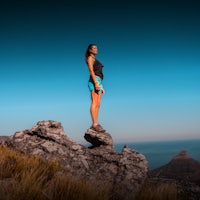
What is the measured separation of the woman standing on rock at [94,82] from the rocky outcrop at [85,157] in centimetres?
94

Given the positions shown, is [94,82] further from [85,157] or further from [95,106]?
[85,157]

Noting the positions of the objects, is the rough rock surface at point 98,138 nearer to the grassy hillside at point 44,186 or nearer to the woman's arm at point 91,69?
the woman's arm at point 91,69

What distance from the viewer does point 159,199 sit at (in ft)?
20.8

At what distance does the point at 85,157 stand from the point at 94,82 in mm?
2599

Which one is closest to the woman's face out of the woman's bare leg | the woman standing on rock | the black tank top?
the woman standing on rock

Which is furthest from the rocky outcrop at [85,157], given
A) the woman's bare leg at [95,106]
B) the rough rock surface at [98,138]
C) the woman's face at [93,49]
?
the woman's face at [93,49]

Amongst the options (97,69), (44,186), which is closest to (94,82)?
(97,69)

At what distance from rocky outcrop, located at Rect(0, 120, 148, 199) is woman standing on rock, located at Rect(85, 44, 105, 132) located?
3.08ft

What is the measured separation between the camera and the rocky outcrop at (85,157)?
6.75 m

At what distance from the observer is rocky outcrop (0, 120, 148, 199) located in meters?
6.75

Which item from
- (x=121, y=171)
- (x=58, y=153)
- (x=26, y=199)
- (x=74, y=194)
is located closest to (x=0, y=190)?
(x=26, y=199)

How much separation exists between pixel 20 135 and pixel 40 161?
6.18 feet

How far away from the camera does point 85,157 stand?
7566 millimetres

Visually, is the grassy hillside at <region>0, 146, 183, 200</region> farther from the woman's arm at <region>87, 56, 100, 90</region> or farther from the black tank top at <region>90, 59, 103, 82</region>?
the black tank top at <region>90, 59, 103, 82</region>
